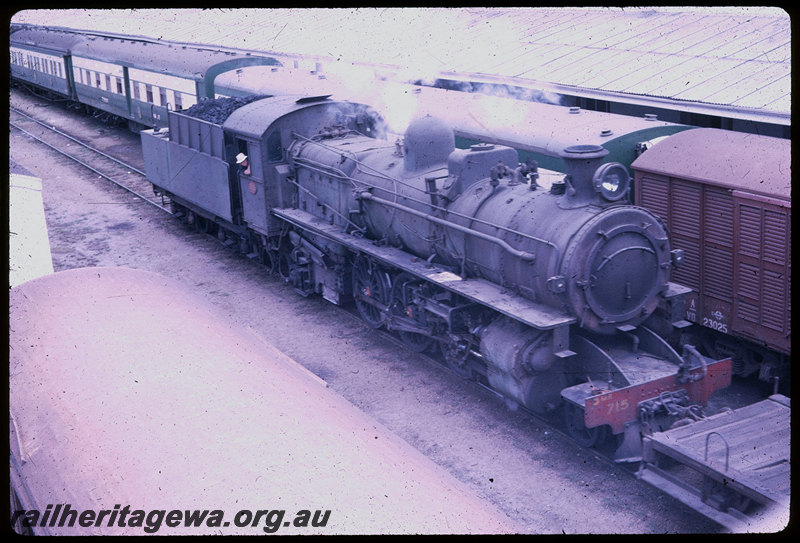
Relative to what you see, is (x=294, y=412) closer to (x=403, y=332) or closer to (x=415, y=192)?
(x=415, y=192)

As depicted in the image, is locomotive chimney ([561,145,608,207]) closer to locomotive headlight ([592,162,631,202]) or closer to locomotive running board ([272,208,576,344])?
locomotive headlight ([592,162,631,202])

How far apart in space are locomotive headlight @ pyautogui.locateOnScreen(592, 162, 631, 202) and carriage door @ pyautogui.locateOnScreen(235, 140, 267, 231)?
686 cm

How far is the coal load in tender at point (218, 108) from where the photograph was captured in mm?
15461

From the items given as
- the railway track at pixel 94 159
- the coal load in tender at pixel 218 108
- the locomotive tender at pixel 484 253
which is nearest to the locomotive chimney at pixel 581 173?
→ the locomotive tender at pixel 484 253

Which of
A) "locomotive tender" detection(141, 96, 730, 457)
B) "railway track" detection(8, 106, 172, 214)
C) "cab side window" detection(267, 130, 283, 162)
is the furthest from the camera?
"railway track" detection(8, 106, 172, 214)

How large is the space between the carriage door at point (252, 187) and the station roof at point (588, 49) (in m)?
4.94

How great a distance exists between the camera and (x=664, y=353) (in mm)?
A: 8891

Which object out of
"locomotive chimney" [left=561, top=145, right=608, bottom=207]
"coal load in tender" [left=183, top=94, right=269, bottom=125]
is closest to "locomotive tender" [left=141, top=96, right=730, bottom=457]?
"locomotive chimney" [left=561, top=145, right=608, bottom=207]

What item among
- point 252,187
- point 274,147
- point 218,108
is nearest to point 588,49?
point 274,147

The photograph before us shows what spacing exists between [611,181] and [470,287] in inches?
83.5

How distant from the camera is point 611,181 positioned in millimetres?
8633

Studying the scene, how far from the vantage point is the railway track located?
21.2 metres

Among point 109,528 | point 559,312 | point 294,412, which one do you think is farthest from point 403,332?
point 109,528

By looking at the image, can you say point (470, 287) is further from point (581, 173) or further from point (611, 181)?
point (611, 181)
